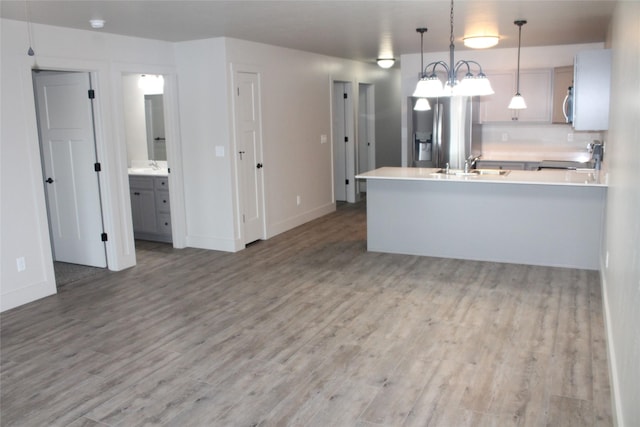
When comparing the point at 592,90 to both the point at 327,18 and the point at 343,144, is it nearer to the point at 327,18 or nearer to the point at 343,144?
the point at 327,18

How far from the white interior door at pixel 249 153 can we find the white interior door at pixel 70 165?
1.60 meters

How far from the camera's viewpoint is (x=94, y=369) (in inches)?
135

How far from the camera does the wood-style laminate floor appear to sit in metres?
2.88

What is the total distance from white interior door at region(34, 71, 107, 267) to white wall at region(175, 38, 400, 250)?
1.17m

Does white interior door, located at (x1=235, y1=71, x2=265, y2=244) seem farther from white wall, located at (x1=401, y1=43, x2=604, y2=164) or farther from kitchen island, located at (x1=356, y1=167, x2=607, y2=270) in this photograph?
white wall, located at (x1=401, y1=43, x2=604, y2=164)

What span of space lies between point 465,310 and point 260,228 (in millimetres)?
3235

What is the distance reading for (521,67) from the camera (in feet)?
23.5

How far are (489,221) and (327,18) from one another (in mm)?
2583

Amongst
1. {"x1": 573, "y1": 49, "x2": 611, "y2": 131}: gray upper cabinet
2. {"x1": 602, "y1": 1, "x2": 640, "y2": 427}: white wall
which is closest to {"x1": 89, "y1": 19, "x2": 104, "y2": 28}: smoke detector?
{"x1": 602, "y1": 1, "x2": 640, "y2": 427}: white wall

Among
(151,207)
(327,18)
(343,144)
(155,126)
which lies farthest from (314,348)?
(343,144)

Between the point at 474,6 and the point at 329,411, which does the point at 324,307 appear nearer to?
the point at 329,411

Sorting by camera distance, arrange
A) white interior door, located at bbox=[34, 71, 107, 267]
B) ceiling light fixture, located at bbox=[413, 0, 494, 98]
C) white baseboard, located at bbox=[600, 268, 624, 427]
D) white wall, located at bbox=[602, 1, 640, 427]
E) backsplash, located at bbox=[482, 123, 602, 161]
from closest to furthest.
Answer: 1. white wall, located at bbox=[602, 1, 640, 427]
2. white baseboard, located at bbox=[600, 268, 624, 427]
3. ceiling light fixture, located at bbox=[413, 0, 494, 98]
4. white interior door, located at bbox=[34, 71, 107, 267]
5. backsplash, located at bbox=[482, 123, 602, 161]

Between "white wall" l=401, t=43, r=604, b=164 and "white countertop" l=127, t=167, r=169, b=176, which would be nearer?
"white countertop" l=127, t=167, r=169, b=176

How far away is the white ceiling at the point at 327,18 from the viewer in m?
4.16
